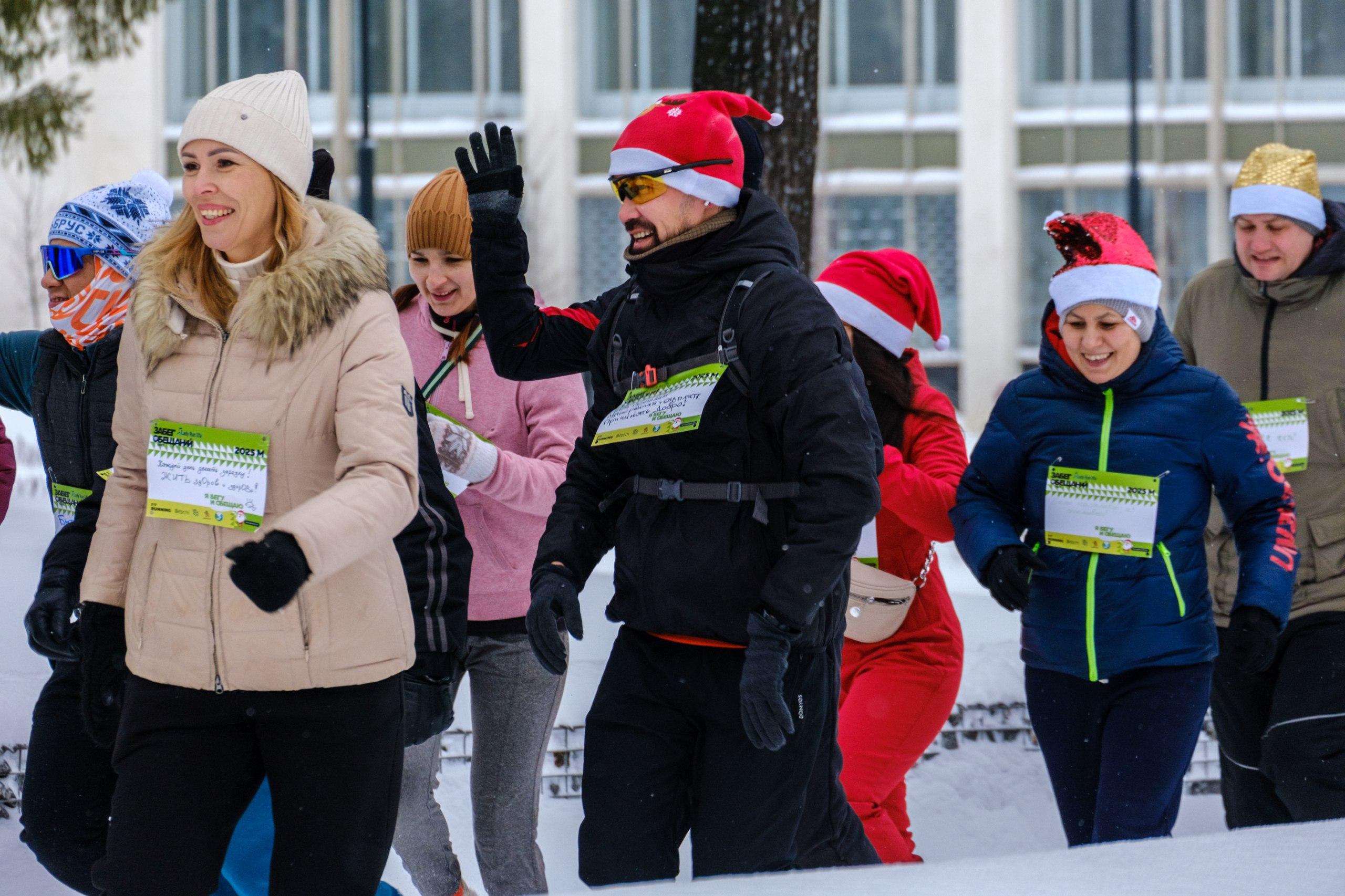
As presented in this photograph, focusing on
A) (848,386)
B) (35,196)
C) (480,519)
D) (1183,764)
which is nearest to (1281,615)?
(1183,764)

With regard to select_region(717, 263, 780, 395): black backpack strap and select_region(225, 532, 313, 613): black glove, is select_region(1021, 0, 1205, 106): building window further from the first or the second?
select_region(225, 532, 313, 613): black glove

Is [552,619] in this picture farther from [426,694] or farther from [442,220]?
[442,220]

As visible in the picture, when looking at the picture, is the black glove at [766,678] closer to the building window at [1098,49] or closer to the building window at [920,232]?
the building window at [920,232]

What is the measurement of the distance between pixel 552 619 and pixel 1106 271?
1.63m

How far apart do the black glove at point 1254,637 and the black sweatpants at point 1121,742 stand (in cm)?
9

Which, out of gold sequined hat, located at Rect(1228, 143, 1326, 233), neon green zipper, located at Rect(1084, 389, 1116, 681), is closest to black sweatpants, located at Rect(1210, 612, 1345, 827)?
neon green zipper, located at Rect(1084, 389, 1116, 681)

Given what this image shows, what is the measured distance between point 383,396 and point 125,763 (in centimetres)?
77

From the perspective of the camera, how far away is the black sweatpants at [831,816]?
3.16m

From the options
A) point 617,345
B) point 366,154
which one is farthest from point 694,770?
point 366,154

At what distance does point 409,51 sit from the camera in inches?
1029

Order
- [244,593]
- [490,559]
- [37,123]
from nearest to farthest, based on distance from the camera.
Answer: [244,593]
[490,559]
[37,123]

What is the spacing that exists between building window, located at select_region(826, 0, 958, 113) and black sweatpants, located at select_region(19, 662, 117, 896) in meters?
23.0

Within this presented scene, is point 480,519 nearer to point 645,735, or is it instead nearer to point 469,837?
point 645,735

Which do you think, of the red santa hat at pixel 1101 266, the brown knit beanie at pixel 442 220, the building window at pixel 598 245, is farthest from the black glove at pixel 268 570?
the building window at pixel 598 245
